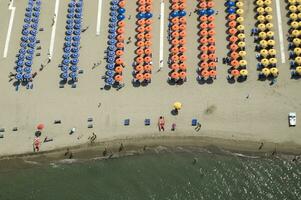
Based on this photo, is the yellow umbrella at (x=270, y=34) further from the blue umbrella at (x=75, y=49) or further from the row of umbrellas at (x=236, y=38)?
the blue umbrella at (x=75, y=49)

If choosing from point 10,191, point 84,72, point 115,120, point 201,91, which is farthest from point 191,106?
point 10,191

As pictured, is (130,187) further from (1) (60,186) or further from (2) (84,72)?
(2) (84,72)

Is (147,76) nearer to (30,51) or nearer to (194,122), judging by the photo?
(194,122)

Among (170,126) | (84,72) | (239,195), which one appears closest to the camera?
(239,195)

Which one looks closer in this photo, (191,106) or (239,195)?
(239,195)

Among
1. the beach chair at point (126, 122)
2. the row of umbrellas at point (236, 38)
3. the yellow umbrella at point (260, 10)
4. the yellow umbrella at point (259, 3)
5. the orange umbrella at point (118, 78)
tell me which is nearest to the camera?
the beach chair at point (126, 122)

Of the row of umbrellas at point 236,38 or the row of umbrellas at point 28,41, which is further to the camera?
the row of umbrellas at point 28,41

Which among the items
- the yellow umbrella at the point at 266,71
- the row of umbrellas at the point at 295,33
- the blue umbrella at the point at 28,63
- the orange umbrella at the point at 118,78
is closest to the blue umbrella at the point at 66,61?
the blue umbrella at the point at 28,63
